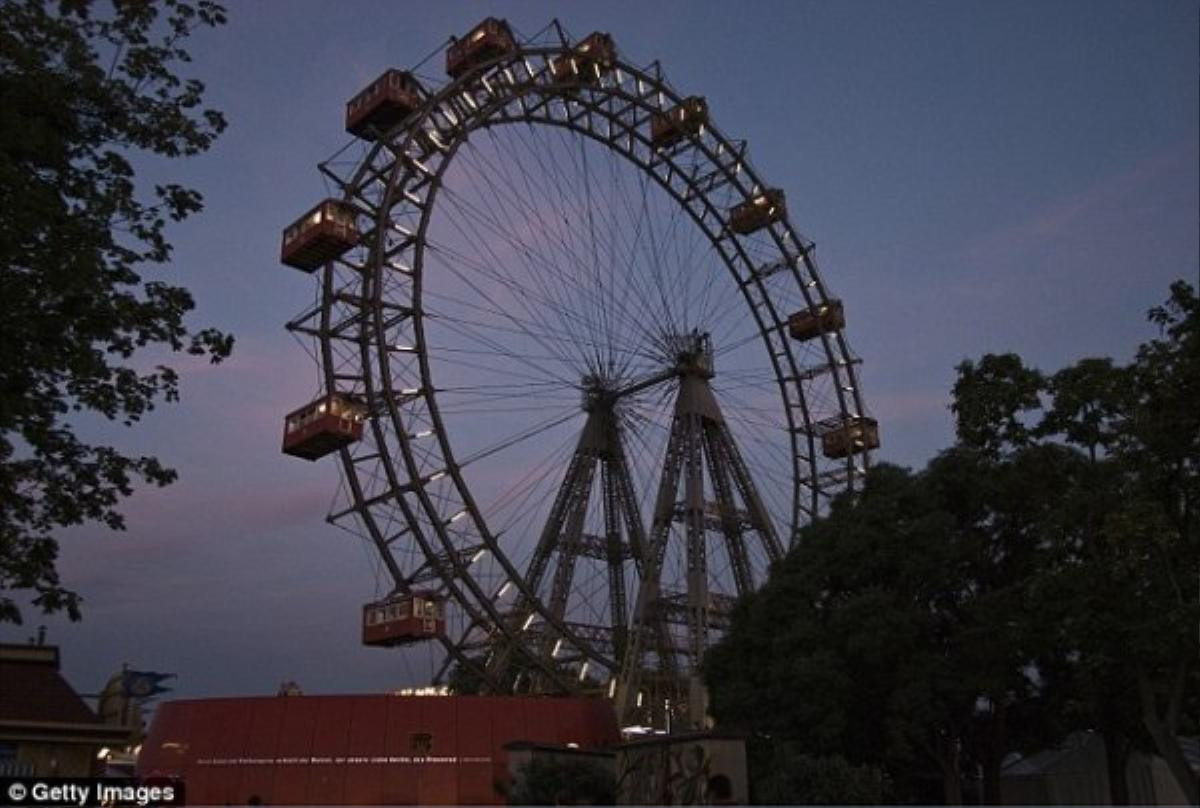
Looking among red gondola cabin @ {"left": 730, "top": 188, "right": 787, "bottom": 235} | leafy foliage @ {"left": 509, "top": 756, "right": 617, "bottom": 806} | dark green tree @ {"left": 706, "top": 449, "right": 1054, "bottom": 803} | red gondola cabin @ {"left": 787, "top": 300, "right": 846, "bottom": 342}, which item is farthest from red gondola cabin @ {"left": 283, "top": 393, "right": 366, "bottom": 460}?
red gondola cabin @ {"left": 787, "top": 300, "right": 846, "bottom": 342}

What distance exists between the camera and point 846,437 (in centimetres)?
4747

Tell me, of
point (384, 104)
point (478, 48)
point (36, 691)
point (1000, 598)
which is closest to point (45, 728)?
point (36, 691)

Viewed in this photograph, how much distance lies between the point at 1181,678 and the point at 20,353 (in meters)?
19.1

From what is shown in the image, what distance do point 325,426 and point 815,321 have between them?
22.7m

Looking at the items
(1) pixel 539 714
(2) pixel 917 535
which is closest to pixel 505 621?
(1) pixel 539 714

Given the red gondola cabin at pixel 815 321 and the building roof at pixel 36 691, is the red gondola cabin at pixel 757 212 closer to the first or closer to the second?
the red gondola cabin at pixel 815 321

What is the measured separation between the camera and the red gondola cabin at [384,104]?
3772 centimetres

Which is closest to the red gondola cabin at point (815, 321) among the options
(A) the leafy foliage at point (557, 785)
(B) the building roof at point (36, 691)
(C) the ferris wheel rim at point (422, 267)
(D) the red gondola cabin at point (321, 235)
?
(C) the ferris wheel rim at point (422, 267)

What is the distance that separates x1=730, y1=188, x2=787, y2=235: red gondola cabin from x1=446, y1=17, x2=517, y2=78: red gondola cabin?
39.4ft

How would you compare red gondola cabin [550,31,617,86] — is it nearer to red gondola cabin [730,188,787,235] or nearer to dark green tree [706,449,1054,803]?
red gondola cabin [730,188,787,235]

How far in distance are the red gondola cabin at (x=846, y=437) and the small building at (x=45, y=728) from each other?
113 feet

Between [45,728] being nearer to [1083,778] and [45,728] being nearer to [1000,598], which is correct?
[1000,598]

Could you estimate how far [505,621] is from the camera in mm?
34656

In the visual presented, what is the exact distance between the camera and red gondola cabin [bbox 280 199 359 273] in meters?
35.3
